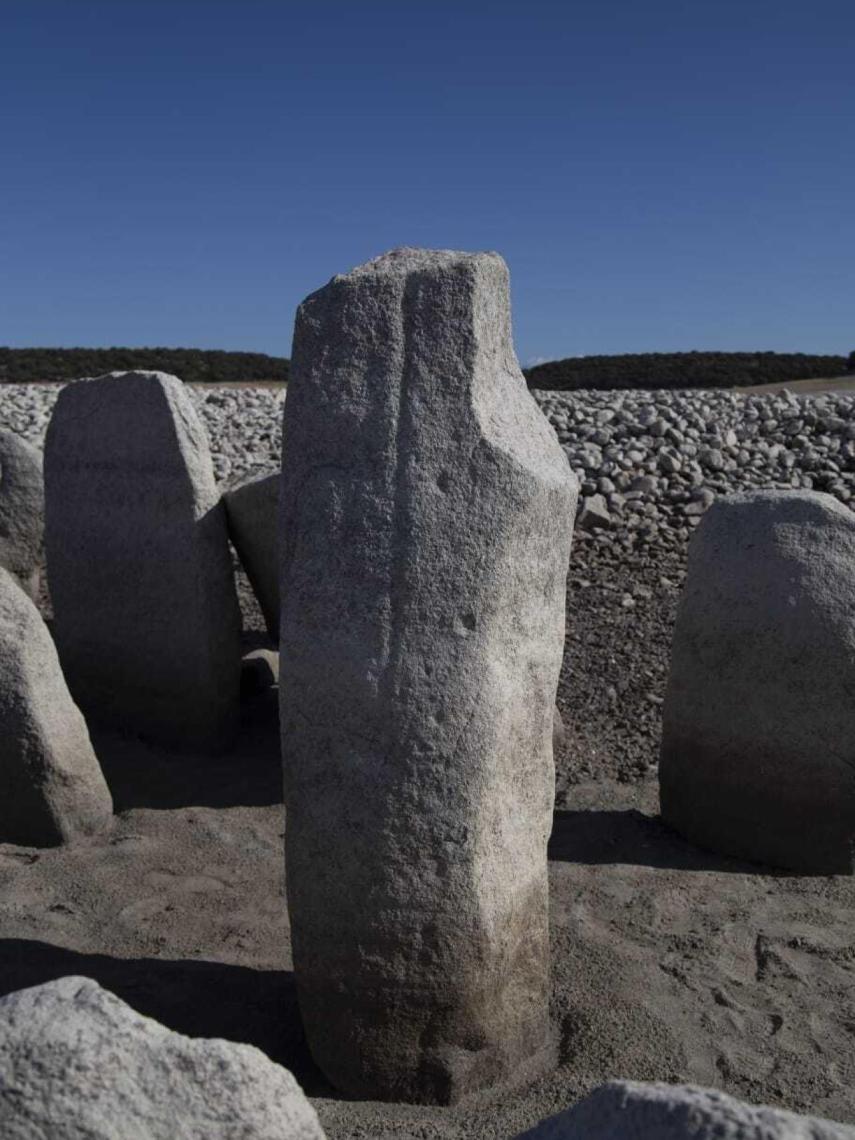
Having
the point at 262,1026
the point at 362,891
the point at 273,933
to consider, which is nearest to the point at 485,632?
the point at 362,891

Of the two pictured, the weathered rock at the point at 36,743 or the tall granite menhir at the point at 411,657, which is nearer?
the tall granite menhir at the point at 411,657

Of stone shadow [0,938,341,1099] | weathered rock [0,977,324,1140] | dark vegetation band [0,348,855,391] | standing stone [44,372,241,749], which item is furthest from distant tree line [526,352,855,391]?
weathered rock [0,977,324,1140]

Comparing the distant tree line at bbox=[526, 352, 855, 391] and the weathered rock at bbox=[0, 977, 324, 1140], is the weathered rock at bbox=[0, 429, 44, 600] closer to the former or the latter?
the weathered rock at bbox=[0, 977, 324, 1140]

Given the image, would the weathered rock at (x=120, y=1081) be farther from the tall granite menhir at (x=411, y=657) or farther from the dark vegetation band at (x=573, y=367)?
the dark vegetation band at (x=573, y=367)

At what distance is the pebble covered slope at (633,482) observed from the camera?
6055mm

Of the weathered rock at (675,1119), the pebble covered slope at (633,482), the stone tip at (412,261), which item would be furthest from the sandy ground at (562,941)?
the stone tip at (412,261)

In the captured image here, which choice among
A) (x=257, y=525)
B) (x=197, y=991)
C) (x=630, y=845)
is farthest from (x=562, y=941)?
(x=257, y=525)

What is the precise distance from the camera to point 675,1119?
5.19 ft

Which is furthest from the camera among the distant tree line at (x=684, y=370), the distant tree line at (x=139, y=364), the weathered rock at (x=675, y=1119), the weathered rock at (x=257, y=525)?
the distant tree line at (x=139, y=364)

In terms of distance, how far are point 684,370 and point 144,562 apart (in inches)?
743

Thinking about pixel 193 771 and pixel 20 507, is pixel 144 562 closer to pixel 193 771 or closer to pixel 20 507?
pixel 193 771

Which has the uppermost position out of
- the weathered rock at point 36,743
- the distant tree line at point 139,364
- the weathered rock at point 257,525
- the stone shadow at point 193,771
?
the distant tree line at point 139,364

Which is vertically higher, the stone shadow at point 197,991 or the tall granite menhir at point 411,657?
the tall granite menhir at point 411,657

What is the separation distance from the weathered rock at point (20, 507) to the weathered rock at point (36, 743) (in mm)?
2895
